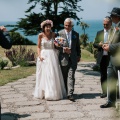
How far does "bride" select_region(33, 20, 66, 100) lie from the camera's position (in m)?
7.19

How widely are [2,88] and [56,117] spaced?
3.39 meters

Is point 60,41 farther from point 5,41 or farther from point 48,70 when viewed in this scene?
point 5,41

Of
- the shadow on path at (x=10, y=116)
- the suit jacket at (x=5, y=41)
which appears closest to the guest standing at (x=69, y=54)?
the shadow on path at (x=10, y=116)

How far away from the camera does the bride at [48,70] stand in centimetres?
719

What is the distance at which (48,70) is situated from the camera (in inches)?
283

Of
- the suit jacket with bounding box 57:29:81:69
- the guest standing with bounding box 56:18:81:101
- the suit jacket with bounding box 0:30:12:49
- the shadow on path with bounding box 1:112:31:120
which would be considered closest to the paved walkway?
the shadow on path with bounding box 1:112:31:120

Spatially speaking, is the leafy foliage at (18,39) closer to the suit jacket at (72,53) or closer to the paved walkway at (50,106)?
the paved walkway at (50,106)

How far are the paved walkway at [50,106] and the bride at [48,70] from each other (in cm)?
27

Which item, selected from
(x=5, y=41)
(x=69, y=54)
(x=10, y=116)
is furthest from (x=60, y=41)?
(x=5, y=41)

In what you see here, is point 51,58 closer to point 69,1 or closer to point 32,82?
point 32,82

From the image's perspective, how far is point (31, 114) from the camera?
591 centimetres

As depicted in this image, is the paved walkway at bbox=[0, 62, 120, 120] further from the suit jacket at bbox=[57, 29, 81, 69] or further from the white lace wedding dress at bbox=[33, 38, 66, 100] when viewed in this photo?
the suit jacket at bbox=[57, 29, 81, 69]

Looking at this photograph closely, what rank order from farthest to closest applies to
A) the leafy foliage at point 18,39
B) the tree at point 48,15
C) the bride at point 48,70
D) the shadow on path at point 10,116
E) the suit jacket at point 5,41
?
the leafy foliage at point 18,39
the tree at point 48,15
the bride at point 48,70
the shadow on path at point 10,116
the suit jacket at point 5,41

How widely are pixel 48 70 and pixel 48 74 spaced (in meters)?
0.09
